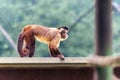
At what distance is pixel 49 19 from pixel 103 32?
3.87ft

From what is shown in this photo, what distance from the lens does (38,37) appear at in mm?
1246

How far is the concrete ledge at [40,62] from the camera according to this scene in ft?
3.61

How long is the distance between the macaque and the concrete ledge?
10 centimetres

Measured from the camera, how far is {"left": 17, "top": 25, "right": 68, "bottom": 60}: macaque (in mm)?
1223

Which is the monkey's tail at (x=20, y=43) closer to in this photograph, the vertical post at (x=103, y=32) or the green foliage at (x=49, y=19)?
the green foliage at (x=49, y=19)

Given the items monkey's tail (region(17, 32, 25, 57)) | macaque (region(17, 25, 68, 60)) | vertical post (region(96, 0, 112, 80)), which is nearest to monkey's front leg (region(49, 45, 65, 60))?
macaque (region(17, 25, 68, 60))

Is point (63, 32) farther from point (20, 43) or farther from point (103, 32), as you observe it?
point (103, 32)

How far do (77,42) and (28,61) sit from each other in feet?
1.26

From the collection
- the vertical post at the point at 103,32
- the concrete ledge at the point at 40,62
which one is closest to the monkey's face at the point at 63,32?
the concrete ledge at the point at 40,62

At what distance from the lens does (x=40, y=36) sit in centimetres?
124

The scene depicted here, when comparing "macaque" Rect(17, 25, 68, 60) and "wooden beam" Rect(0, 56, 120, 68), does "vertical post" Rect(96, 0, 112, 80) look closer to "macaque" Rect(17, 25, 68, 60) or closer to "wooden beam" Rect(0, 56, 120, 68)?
"wooden beam" Rect(0, 56, 120, 68)

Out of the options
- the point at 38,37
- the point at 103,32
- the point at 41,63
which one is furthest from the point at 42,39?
the point at 103,32

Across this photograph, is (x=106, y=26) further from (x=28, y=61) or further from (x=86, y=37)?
(x=86, y=37)

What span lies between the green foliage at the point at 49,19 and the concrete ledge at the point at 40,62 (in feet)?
0.41
